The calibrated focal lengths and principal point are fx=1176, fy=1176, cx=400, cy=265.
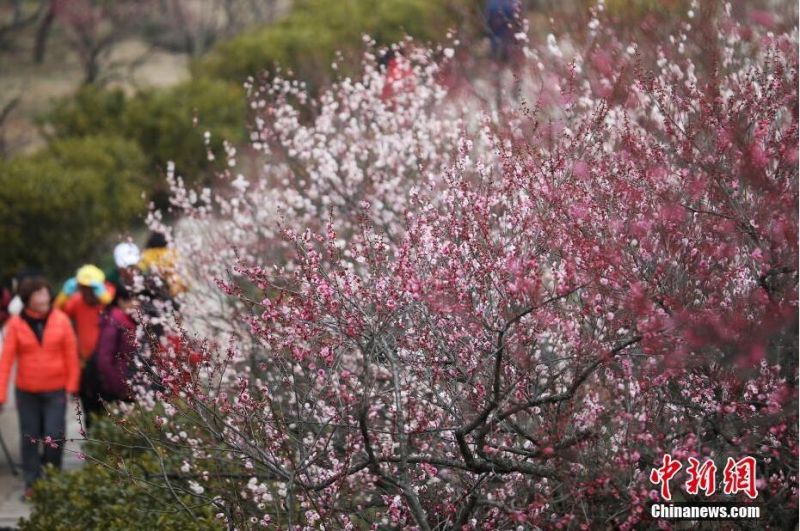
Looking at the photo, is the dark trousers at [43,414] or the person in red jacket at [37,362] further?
the dark trousers at [43,414]

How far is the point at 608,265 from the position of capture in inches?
187

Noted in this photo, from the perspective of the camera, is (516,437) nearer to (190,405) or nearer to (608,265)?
(608,265)

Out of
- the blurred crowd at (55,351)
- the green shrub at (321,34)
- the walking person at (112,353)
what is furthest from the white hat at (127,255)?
the green shrub at (321,34)

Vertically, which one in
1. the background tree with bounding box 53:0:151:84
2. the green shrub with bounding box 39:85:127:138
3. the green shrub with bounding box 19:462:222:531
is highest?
the background tree with bounding box 53:0:151:84

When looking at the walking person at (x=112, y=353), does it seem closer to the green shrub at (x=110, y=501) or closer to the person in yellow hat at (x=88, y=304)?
the person in yellow hat at (x=88, y=304)

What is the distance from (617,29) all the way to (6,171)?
24.0 ft

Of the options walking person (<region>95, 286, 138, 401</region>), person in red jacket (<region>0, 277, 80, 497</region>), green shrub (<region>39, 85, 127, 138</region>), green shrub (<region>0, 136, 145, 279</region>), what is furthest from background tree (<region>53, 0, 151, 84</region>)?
walking person (<region>95, 286, 138, 401</region>)

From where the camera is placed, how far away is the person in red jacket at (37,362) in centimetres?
848

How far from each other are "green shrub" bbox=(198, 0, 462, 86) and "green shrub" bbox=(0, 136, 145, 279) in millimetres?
2751

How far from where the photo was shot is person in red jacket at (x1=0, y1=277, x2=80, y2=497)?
27.8ft

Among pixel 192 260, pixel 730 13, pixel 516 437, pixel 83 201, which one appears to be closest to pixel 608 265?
pixel 516 437

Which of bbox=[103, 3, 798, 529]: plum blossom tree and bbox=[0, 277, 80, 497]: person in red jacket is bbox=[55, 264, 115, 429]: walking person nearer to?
bbox=[0, 277, 80, 497]: person in red jacket

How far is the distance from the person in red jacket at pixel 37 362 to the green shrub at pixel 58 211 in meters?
4.51

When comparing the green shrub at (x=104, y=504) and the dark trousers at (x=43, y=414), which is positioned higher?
the dark trousers at (x=43, y=414)
